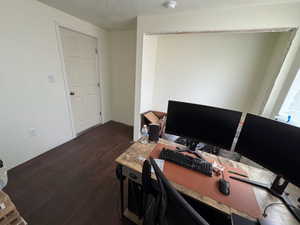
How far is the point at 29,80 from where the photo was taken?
1921 mm

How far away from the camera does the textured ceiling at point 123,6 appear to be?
1.60 m

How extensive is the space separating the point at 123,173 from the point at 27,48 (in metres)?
2.24

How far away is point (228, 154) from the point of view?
6.29ft

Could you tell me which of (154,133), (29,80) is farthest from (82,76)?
(154,133)

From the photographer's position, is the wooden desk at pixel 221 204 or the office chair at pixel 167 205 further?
the wooden desk at pixel 221 204

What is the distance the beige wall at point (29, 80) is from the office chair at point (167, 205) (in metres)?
2.21

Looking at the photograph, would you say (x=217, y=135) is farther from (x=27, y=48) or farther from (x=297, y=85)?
(x=27, y=48)

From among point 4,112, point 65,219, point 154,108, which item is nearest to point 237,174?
point 65,219

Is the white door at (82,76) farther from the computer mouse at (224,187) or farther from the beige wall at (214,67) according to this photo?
the computer mouse at (224,187)

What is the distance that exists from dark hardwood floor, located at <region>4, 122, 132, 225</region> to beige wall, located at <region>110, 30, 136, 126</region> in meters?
1.24

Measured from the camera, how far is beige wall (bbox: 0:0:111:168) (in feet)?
5.52

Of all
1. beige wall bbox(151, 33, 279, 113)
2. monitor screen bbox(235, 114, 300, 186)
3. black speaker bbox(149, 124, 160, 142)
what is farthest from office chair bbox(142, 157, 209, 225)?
beige wall bbox(151, 33, 279, 113)

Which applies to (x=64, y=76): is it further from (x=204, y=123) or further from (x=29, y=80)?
(x=204, y=123)

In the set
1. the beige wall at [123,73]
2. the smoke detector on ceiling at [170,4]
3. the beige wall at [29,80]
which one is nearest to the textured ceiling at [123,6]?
the smoke detector on ceiling at [170,4]
